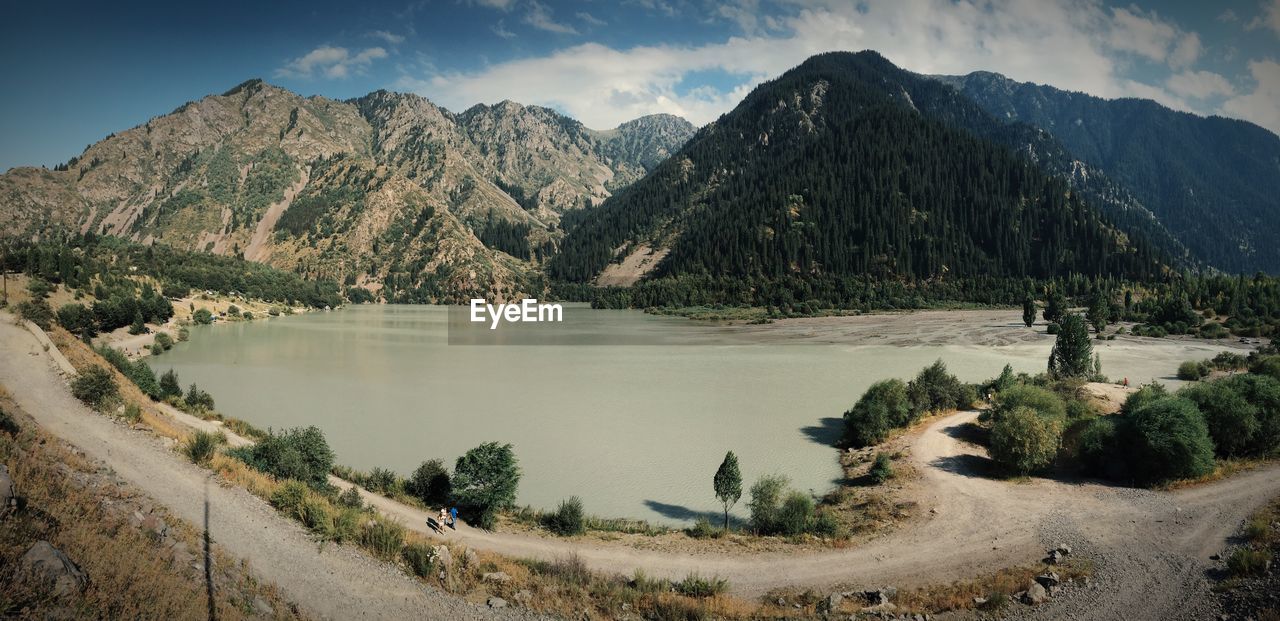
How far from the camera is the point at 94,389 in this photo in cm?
2027

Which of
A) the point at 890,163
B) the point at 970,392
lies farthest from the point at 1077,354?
the point at 890,163

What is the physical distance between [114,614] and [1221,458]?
109 ft

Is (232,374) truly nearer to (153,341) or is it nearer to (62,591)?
(153,341)

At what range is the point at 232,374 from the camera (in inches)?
1789

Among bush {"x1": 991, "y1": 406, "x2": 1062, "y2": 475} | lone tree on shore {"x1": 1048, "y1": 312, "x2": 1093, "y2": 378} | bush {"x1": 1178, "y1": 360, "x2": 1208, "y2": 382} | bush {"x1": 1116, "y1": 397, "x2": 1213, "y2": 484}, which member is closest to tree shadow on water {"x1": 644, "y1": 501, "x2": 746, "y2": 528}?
bush {"x1": 991, "y1": 406, "x2": 1062, "y2": 475}

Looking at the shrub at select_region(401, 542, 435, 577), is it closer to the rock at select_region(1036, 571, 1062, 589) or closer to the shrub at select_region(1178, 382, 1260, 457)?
the rock at select_region(1036, 571, 1062, 589)

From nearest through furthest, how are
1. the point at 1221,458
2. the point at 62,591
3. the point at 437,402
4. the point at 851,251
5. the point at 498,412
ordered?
1. the point at 62,591
2. the point at 1221,458
3. the point at 498,412
4. the point at 437,402
5. the point at 851,251

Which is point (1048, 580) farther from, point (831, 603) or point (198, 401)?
point (198, 401)

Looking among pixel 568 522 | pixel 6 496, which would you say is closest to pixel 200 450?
→ pixel 6 496

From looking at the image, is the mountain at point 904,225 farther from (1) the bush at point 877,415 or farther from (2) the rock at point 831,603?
(2) the rock at point 831,603

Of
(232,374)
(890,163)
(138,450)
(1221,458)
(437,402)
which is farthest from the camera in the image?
(890,163)

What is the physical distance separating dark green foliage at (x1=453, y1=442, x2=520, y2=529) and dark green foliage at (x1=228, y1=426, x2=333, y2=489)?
4040 mm

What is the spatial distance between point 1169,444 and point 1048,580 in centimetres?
1197

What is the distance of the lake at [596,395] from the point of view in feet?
82.2
